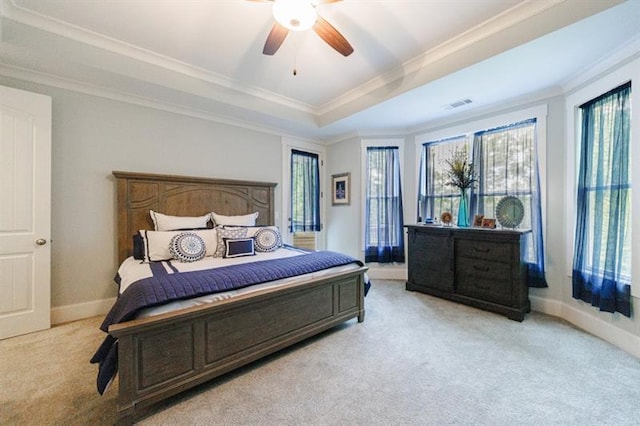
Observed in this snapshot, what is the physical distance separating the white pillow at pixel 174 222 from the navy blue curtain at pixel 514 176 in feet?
12.0

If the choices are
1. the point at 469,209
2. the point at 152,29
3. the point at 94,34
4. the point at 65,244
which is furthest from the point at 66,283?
the point at 469,209

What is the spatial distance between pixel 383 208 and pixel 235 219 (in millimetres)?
2425

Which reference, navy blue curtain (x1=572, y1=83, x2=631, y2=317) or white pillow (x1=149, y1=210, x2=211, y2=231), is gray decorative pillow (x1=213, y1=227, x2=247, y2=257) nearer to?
white pillow (x1=149, y1=210, x2=211, y2=231)

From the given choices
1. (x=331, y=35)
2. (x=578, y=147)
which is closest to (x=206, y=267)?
(x=331, y=35)

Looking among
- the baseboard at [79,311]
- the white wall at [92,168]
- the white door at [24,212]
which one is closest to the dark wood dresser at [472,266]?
the white wall at [92,168]

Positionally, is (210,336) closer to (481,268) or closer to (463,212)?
(481,268)

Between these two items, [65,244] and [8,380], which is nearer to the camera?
[8,380]

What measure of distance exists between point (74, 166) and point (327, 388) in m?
3.36

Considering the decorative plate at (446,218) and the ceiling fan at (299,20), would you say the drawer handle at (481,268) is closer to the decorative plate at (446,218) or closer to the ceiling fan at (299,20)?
the decorative plate at (446,218)

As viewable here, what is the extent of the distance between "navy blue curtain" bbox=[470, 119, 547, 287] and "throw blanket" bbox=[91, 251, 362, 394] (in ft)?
8.13

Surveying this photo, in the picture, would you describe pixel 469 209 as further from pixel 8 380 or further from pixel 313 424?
pixel 8 380

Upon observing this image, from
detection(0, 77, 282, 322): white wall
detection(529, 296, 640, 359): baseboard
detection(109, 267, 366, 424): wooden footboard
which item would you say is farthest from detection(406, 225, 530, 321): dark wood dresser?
detection(0, 77, 282, 322): white wall

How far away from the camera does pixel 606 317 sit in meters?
2.48

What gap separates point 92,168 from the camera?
299 centimetres
